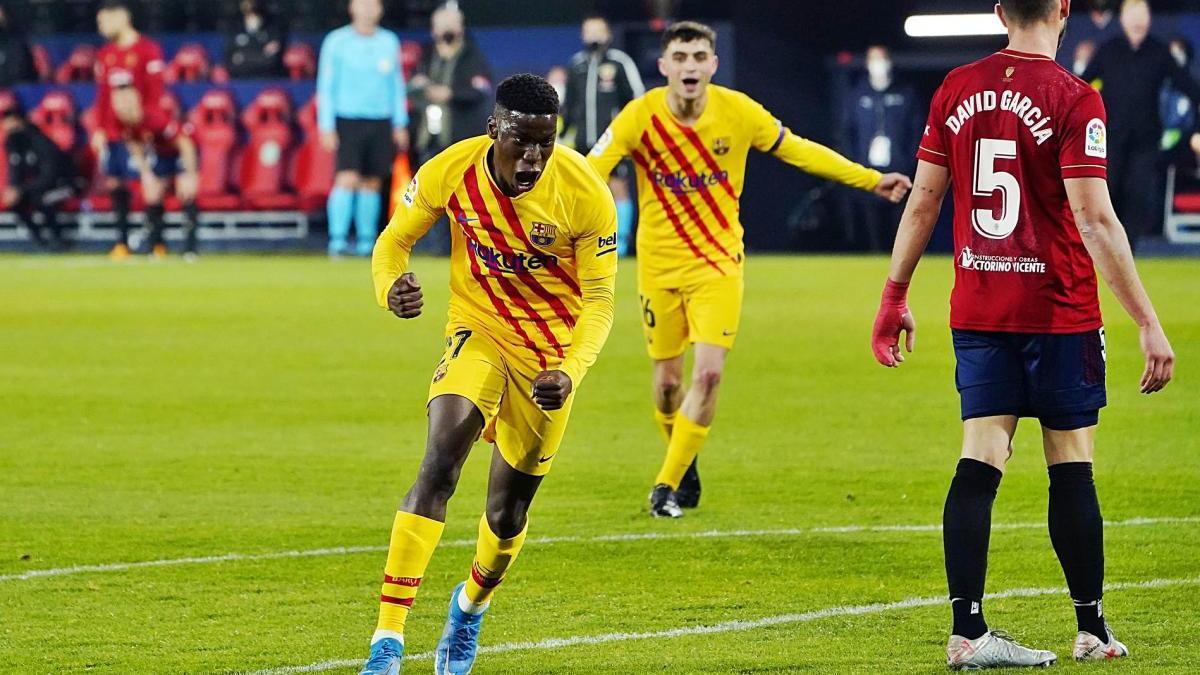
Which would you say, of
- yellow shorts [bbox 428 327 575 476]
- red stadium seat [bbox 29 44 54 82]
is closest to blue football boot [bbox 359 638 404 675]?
yellow shorts [bbox 428 327 575 476]

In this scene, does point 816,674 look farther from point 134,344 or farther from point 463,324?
point 134,344

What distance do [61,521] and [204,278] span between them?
14.0 m

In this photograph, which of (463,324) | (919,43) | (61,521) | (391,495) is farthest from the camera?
(919,43)

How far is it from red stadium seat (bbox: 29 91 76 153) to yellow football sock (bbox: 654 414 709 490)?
72.4ft

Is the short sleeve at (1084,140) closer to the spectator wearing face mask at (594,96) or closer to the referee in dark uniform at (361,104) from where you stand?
the spectator wearing face mask at (594,96)

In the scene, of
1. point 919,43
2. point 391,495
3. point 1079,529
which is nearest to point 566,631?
point 1079,529

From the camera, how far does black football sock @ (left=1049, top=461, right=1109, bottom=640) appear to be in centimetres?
581

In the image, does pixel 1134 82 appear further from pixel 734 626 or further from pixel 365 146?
pixel 734 626

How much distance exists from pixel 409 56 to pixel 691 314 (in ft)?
65.2

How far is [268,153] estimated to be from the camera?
2873cm

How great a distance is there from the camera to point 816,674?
5.76 m

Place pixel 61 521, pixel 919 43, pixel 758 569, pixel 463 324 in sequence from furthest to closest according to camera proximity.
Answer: pixel 919 43 → pixel 61 521 → pixel 758 569 → pixel 463 324

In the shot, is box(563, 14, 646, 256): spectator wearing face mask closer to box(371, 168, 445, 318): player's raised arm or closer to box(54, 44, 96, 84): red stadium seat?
Answer: box(54, 44, 96, 84): red stadium seat

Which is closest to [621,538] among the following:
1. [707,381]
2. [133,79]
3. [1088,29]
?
[707,381]
